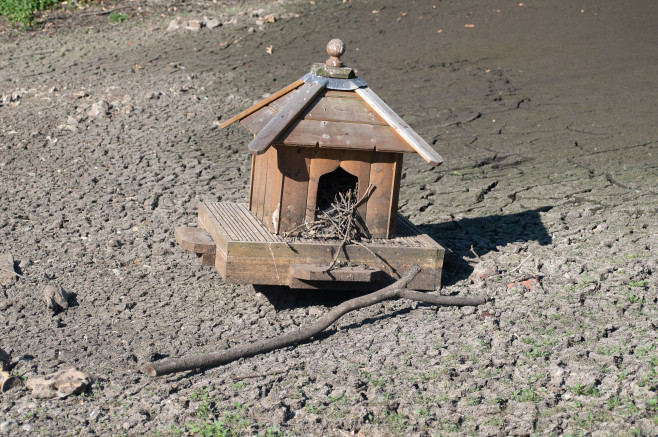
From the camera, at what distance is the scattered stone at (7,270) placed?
168 inches

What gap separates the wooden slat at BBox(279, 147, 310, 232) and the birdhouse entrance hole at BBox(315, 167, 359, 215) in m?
0.11

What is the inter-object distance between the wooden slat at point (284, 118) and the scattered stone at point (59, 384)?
1334 millimetres

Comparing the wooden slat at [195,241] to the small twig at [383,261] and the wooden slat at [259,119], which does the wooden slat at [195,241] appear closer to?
the wooden slat at [259,119]

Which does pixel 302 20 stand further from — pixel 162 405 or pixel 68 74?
pixel 162 405

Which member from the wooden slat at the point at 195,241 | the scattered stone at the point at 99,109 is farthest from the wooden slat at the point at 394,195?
the scattered stone at the point at 99,109

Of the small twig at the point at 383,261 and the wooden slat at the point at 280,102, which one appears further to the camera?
the wooden slat at the point at 280,102

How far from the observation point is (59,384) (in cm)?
312

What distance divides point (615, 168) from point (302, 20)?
5792 mm

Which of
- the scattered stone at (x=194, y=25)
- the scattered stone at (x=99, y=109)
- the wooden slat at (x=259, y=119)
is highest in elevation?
the wooden slat at (x=259, y=119)

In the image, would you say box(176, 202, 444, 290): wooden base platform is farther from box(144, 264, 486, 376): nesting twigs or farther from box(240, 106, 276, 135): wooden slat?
box(240, 106, 276, 135): wooden slat

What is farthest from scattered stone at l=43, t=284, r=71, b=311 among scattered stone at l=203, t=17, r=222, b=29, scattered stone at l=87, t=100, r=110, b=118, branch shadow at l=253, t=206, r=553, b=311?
scattered stone at l=203, t=17, r=222, b=29

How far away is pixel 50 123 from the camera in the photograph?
7.48m

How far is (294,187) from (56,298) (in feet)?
4.50

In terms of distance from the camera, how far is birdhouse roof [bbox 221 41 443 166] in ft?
12.9
